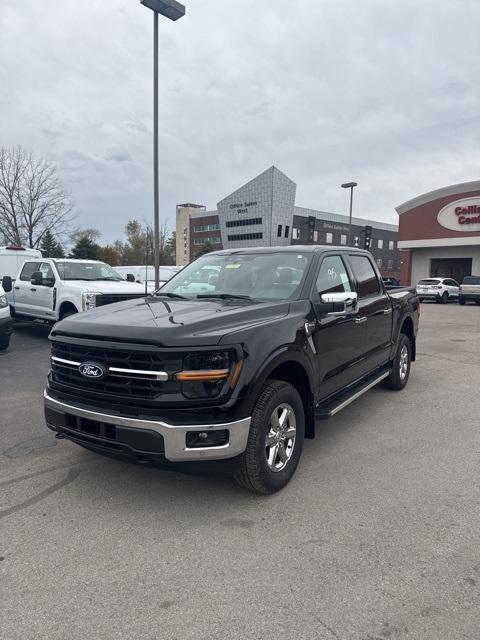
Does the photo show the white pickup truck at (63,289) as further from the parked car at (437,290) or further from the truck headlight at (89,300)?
the parked car at (437,290)

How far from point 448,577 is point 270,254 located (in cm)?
310

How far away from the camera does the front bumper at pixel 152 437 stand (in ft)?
9.83

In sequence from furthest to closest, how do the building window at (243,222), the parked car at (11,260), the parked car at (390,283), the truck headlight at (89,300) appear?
the building window at (243,222), the parked car at (11,260), the truck headlight at (89,300), the parked car at (390,283)

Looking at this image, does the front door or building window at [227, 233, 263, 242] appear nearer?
the front door

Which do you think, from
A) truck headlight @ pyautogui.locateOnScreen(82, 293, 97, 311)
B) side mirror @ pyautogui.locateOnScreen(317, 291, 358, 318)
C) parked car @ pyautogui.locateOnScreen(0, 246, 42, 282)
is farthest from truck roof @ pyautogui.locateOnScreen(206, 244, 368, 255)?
parked car @ pyautogui.locateOnScreen(0, 246, 42, 282)

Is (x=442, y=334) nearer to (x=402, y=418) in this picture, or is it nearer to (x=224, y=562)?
(x=402, y=418)

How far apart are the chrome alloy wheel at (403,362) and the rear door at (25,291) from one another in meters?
8.43

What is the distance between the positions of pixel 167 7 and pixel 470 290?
75.2 ft

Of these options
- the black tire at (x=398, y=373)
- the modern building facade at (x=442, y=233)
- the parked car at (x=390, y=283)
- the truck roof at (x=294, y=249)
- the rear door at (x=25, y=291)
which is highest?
the modern building facade at (x=442, y=233)

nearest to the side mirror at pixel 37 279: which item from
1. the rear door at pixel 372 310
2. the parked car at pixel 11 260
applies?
the parked car at pixel 11 260

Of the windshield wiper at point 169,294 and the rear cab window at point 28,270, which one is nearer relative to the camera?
the windshield wiper at point 169,294

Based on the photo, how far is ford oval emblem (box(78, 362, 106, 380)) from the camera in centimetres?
326

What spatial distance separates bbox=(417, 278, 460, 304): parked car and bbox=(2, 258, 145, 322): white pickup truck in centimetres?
2262

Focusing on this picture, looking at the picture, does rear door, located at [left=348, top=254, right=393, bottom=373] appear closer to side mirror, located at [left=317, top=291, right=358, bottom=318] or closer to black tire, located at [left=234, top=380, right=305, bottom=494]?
side mirror, located at [left=317, top=291, right=358, bottom=318]
